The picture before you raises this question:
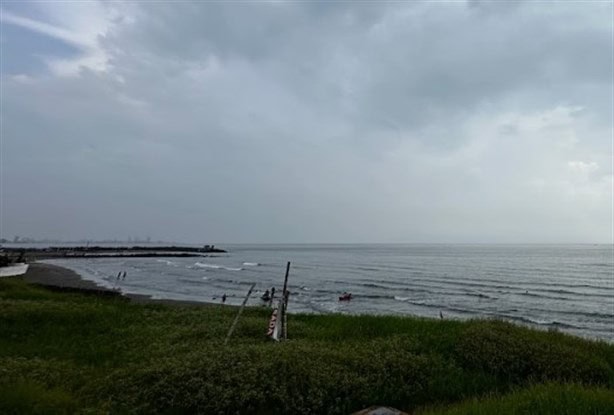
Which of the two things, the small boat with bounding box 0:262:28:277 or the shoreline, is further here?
the small boat with bounding box 0:262:28:277

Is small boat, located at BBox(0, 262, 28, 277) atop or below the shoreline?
atop

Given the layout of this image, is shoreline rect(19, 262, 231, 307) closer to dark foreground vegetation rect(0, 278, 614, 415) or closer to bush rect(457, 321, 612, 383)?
dark foreground vegetation rect(0, 278, 614, 415)

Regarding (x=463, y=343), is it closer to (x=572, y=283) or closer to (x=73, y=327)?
(x=73, y=327)

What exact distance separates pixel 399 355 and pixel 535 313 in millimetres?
32788

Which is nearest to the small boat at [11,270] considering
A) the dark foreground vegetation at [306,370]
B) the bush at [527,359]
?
the dark foreground vegetation at [306,370]

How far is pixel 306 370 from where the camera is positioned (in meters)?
10.5

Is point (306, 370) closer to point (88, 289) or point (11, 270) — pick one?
point (88, 289)

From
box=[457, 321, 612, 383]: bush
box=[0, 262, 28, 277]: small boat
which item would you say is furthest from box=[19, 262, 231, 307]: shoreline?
box=[457, 321, 612, 383]: bush

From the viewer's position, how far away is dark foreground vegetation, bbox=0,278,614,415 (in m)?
9.31

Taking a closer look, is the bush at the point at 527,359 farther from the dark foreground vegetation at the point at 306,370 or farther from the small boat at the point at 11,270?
the small boat at the point at 11,270

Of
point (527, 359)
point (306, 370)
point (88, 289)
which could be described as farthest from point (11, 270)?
point (527, 359)

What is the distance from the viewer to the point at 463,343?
1339cm

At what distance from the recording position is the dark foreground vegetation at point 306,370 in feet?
30.6

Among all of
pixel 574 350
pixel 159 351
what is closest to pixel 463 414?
pixel 574 350
